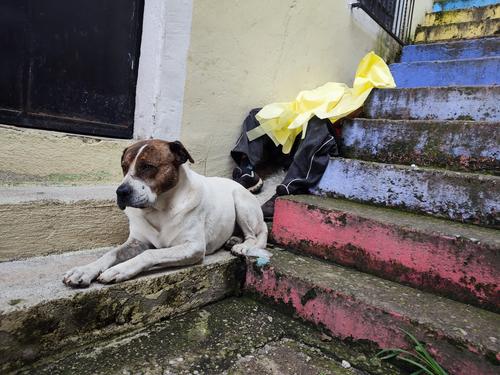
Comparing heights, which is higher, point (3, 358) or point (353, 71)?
point (353, 71)

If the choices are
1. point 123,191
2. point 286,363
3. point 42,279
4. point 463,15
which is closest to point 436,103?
point 286,363

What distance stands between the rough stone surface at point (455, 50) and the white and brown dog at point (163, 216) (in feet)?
13.8

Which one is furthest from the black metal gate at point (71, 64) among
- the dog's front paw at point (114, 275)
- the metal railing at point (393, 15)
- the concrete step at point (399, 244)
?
the metal railing at point (393, 15)

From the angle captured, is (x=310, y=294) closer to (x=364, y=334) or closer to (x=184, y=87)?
(x=364, y=334)

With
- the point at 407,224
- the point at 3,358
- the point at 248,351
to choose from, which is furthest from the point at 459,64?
the point at 3,358

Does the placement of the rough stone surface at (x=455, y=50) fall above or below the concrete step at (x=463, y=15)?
below

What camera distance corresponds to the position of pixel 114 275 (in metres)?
1.83

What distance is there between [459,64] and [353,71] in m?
1.37

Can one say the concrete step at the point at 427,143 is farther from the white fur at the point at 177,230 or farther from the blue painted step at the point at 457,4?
the blue painted step at the point at 457,4

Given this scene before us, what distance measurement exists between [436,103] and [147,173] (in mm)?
2582

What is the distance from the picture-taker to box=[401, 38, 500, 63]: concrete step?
4.80 metres

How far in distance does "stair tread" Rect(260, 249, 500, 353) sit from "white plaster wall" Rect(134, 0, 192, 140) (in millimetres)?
1386

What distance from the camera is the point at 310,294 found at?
2.10 meters

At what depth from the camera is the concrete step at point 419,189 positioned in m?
2.27
